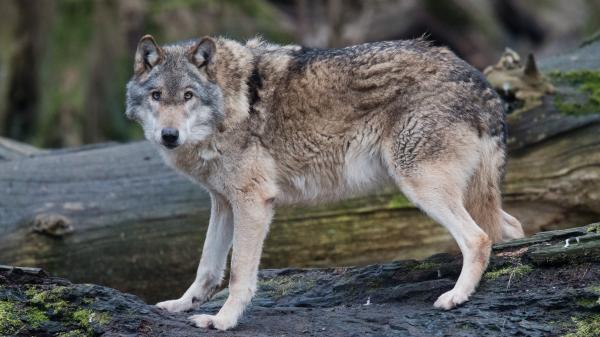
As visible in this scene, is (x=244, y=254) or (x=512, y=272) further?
(x=244, y=254)

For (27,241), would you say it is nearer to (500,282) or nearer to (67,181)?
(67,181)

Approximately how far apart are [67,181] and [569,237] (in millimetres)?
5471

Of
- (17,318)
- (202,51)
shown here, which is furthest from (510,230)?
(17,318)

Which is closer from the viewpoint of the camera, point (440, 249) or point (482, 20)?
point (440, 249)

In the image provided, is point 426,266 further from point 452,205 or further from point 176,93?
point 176,93

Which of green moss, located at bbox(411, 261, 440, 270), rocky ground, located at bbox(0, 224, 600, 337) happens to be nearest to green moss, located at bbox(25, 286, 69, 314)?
rocky ground, located at bbox(0, 224, 600, 337)

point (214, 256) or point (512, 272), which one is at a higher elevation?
point (512, 272)

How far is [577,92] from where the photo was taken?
11.0m

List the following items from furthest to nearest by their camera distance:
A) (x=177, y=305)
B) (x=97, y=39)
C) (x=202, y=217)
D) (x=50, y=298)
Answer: (x=97, y=39) → (x=202, y=217) → (x=177, y=305) → (x=50, y=298)

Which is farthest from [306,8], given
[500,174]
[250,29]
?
[500,174]

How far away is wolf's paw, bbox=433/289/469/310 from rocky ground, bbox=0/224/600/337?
6 centimetres

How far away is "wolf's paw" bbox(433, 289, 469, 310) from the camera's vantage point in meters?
7.62

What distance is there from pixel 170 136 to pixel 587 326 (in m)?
3.35

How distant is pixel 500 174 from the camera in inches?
342
